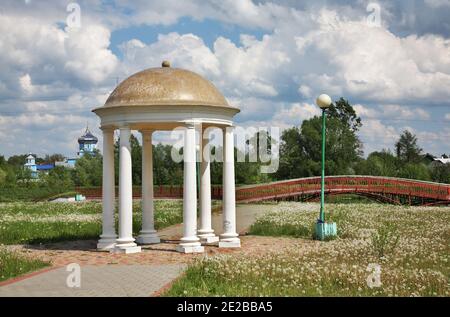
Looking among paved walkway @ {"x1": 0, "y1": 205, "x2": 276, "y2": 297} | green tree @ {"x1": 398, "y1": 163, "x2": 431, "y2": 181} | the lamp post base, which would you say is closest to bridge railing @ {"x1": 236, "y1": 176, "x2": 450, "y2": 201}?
green tree @ {"x1": 398, "y1": 163, "x2": 431, "y2": 181}

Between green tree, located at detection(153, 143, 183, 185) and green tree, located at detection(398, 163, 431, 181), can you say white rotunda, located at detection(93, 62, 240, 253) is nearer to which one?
green tree, located at detection(153, 143, 183, 185)

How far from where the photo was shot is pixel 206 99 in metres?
18.0

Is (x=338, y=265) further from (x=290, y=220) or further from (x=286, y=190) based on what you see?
(x=286, y=190)

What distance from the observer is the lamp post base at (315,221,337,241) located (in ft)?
66.9

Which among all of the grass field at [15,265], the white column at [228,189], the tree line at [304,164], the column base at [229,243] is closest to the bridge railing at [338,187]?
the tree line at [304,164]

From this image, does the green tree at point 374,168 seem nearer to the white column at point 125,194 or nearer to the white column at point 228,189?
the white column at point 228,189

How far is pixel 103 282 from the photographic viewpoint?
1280 cm

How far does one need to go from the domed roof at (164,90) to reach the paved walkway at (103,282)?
Answer: 4.73 meters

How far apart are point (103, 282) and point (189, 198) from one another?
5.22 m

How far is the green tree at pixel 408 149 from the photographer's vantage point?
104375 mm

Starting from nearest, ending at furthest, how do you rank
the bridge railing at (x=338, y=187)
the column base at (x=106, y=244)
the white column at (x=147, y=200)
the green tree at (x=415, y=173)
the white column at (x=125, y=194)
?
the white column at (x=125, y=194) → the column base at (x=106, y=244) → the white column at (x=147, y=200) → the bridge railing at (x=338, y=187) → the green tree at (x=415, y=173)

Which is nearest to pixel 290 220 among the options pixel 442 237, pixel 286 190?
pixel 442 237

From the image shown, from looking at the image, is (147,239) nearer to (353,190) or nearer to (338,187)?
(338,187)

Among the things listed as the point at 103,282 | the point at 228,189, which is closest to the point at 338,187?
the point at 228,189
